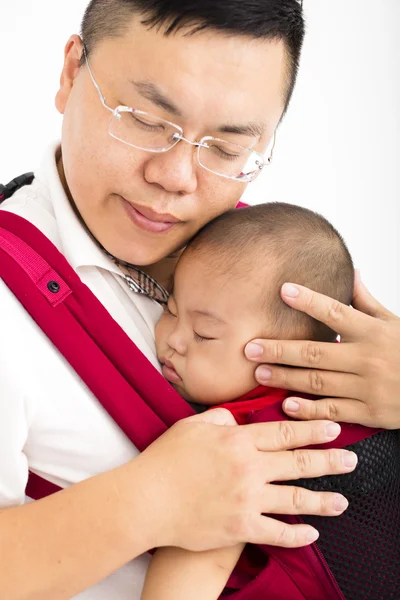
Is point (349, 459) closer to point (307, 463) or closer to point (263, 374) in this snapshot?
point (307, 463)

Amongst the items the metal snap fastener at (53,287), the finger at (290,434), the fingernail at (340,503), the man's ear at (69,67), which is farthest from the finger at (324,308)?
the man's ear at (69,67)

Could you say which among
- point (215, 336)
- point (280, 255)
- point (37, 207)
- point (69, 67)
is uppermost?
point (69, 67)

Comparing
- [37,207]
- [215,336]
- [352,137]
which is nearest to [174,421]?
[215,336]

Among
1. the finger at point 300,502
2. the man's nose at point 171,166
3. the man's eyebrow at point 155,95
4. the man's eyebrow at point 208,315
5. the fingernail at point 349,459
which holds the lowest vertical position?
the finger at point 300,502

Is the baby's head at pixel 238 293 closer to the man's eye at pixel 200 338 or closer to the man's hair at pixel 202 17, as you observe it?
the man's eye at pixel 200 338

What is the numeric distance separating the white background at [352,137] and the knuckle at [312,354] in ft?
6.72

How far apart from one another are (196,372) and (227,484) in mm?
304

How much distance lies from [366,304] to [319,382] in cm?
31

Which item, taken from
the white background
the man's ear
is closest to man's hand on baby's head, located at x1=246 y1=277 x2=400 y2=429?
the man's ear

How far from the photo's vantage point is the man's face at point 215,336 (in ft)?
5.60

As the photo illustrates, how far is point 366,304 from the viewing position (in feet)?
6.22

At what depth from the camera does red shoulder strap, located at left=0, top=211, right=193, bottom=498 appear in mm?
1562

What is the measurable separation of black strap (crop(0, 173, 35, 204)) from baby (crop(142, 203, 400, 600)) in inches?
17.1

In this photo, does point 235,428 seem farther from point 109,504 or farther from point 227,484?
point 109,504
